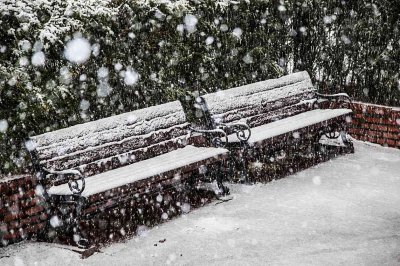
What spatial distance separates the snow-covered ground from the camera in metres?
4.70

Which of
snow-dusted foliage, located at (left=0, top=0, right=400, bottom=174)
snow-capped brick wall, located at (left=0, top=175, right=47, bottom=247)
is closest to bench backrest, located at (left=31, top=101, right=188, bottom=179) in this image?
snow-capped brick wall, located at (left=0, top=175, right=47, bottom=247)

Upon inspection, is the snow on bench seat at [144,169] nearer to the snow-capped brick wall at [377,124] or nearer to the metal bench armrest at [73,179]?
the metal bench armrest at [73,179]

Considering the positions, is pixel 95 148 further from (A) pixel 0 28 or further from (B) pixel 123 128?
(A) pixel 0 28

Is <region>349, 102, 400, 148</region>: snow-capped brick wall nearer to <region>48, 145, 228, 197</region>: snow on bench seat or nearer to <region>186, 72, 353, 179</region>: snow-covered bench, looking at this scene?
<region>186, 72, 353, 179</region>: snow-covered bench

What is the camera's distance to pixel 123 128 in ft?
19.9

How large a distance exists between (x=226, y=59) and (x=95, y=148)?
3.43 metres

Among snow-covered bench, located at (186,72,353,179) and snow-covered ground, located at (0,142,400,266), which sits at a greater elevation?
snow-covered bench, located at (186,72,353,179)

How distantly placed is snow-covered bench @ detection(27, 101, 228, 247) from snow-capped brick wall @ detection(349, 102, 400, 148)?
327cm

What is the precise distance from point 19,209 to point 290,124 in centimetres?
381

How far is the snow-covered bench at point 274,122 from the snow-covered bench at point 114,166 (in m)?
0.55

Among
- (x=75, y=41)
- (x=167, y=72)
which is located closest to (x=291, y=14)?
(x=167, y=72)

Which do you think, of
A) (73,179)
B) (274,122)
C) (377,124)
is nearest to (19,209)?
(73,179)

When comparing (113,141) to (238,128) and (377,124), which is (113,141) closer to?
(238,128)

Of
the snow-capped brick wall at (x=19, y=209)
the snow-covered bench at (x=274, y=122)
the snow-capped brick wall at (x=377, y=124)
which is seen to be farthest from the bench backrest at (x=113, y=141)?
the snow-capped brick wall at (x=377, y=124)
